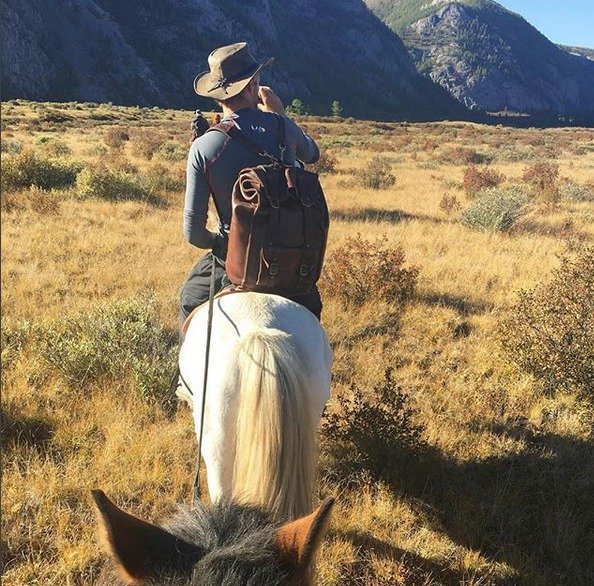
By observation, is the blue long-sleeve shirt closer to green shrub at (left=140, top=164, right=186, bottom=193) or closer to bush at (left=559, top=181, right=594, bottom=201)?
green shrub at (left=140, top=164, right=186, bottom=193)

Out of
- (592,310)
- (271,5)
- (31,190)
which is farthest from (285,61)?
(592,310)

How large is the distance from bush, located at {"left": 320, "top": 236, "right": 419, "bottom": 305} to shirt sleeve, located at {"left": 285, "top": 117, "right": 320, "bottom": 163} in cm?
306

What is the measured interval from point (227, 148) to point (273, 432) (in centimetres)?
134

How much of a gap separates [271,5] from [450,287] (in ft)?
405

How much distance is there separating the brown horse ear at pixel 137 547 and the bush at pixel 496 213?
9193 millimetres

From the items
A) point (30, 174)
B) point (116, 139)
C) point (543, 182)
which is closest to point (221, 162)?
point (30, 174)

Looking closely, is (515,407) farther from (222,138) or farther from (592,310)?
(222,138)

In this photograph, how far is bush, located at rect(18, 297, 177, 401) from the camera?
148 inches

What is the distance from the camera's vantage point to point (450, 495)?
2.99 m

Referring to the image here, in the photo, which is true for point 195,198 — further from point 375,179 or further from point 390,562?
point 375,179

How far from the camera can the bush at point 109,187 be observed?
10125 millimetres

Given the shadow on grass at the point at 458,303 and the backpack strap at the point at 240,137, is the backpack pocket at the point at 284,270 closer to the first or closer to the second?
the backpack strap at the point at 240,137

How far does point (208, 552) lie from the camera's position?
1154mm

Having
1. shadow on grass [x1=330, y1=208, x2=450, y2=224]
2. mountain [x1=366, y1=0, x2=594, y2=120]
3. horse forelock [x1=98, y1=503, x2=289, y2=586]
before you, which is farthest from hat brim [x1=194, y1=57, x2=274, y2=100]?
mountain [x1=366, y1=0, x2=594, y2=120]
